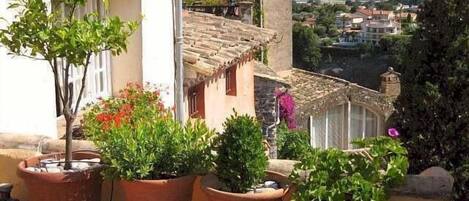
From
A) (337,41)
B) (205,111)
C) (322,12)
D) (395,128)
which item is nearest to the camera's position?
(395,128)

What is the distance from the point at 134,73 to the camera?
920cm

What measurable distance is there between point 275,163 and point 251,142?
0.57 metres

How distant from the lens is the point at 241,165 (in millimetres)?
3594

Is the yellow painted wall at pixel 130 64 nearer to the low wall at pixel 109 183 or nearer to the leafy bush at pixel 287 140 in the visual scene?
the low wall at pixel 109 183

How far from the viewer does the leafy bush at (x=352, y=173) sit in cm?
330

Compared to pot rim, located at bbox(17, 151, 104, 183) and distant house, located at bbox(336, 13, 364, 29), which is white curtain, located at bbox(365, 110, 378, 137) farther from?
pot rim, located at bbox(17, 151, 104, 183)

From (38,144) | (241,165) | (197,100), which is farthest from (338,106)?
(241,165)

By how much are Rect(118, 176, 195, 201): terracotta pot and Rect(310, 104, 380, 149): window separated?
59.6 ft

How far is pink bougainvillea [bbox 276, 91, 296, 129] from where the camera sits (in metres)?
18.1

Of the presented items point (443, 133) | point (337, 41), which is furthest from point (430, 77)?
point (337, 41)

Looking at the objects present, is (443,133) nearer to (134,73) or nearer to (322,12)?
(134,73)

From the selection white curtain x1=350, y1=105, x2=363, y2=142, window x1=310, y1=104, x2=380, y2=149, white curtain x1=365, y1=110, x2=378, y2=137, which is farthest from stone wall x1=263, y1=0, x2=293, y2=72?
white curtain x1=365, y1=110, x2=378, y2=137

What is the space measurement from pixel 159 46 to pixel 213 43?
3.13m

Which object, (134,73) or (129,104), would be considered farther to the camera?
(134,73)
